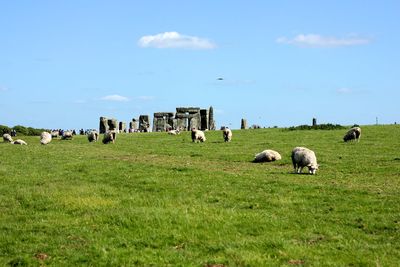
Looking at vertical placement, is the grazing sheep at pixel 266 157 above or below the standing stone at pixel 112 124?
below

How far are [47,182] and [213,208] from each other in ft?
29.9

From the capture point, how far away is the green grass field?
1261 cm

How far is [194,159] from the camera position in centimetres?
3319

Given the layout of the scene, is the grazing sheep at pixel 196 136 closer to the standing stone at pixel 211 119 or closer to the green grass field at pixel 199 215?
the green grass field at pixel 199 215

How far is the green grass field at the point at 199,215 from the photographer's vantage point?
12.6 m

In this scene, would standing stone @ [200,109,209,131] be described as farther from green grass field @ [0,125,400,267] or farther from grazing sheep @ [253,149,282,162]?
green grass field @ [0,125,400,267]

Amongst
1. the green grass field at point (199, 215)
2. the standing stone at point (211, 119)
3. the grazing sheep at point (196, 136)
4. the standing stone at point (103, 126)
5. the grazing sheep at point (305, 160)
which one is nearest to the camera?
the green grass field at point (199, 215)

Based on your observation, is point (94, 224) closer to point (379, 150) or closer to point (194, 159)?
point (194, 159)

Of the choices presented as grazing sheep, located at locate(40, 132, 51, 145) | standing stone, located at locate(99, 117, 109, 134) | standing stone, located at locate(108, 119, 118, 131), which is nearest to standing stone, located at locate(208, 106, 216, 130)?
standing stone, located at locate(108, 119, 118, 131)

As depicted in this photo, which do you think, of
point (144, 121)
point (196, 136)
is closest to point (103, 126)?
point (144, 121)

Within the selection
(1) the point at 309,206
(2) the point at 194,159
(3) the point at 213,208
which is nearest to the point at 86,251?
(3) the point at 213,208

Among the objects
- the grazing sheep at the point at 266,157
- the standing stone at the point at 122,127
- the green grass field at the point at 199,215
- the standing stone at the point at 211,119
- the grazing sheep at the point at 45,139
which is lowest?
the green grass field at the point at 199,215

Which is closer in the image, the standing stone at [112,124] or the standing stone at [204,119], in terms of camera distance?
the standing stone at [112,124]

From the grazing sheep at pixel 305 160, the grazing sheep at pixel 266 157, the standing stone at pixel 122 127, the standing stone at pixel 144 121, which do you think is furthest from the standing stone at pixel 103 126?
the grazing sheep at pixel 305 160
